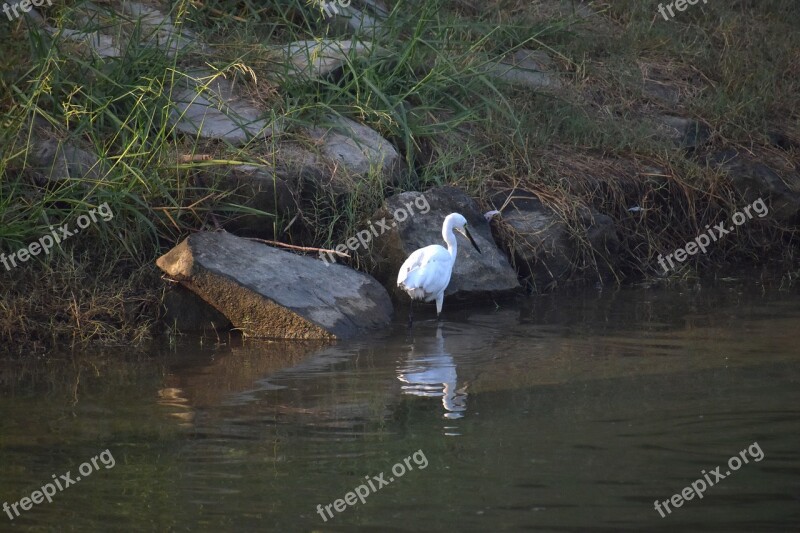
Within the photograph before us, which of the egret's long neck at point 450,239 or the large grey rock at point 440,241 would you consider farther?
the large grey rock at point 440,241

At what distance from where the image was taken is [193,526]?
3965mm

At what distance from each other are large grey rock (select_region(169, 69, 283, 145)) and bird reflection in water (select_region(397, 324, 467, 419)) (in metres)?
2.35

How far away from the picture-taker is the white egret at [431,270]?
769 centimetres

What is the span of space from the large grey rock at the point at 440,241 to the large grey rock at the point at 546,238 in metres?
0.28

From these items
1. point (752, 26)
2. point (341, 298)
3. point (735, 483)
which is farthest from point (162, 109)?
point (752, 26)

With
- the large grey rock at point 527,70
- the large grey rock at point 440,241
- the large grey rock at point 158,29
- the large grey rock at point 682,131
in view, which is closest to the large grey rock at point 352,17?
the large grey rock at point 527,70

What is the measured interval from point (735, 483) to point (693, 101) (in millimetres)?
7360

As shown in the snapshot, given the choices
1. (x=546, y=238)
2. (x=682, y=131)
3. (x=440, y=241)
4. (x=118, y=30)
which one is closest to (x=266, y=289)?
(x=440, y=241)

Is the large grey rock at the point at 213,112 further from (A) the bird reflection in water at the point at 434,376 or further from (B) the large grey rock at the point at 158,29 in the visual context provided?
(A) the bird reflection in water at the point at 434,376

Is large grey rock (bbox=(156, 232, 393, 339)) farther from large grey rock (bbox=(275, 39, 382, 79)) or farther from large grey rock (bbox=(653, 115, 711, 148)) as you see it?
large grey rock (bbox=(653, 115, 711, 148))

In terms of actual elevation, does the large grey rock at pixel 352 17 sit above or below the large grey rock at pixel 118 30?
above

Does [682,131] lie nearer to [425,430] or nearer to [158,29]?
[158,29]

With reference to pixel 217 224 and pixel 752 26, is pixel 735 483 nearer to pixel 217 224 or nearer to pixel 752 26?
pixel 217 224

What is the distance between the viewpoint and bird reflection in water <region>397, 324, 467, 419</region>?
5.59 m
